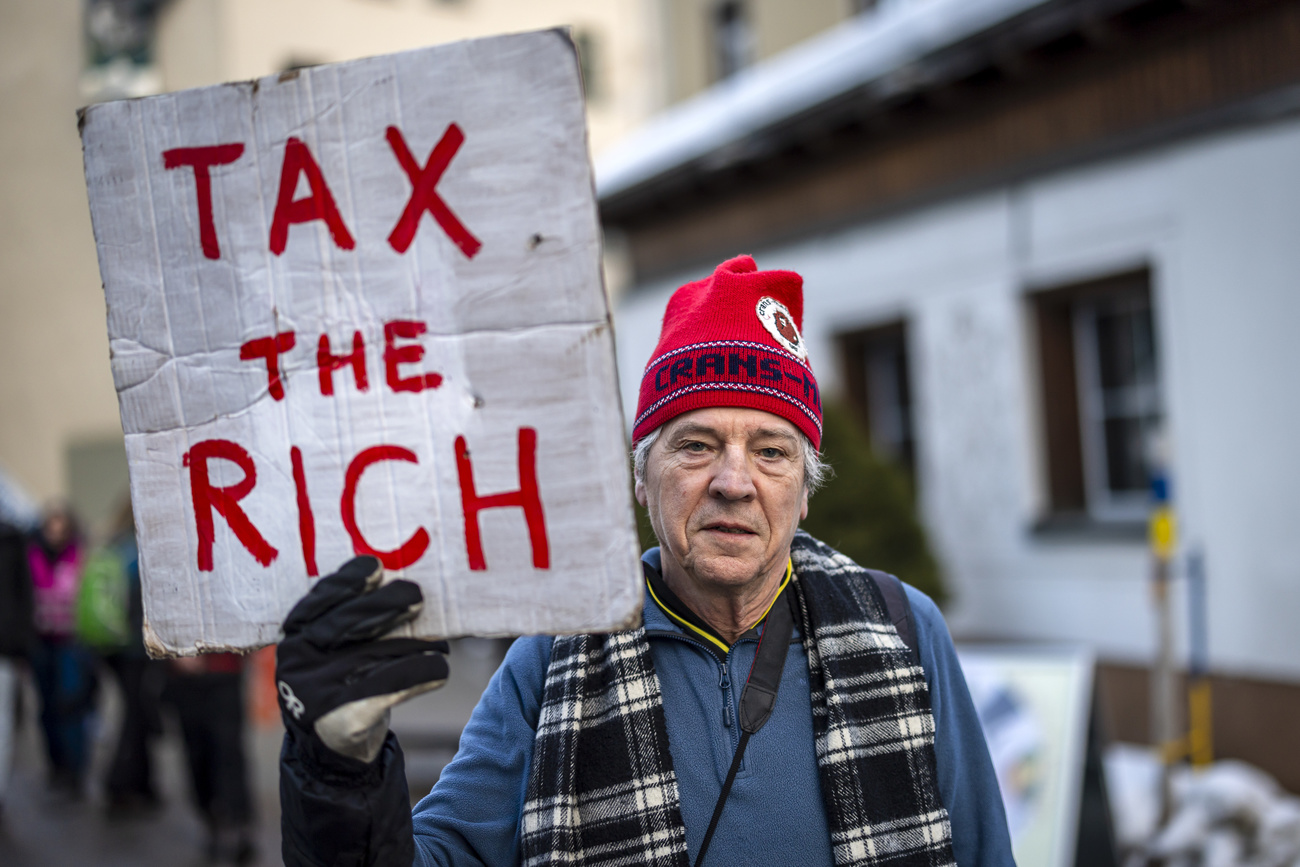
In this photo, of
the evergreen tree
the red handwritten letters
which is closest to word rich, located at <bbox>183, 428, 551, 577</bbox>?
the red handwritten letters

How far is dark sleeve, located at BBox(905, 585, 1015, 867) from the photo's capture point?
180 cm

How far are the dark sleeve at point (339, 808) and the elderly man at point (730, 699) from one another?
5.5 inches

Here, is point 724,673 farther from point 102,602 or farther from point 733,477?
point 102,602

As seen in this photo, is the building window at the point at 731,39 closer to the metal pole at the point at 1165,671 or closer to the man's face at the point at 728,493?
the metal pole at the point at 1165,671

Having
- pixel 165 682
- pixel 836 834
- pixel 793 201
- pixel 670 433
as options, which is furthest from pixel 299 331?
pixel 793 201

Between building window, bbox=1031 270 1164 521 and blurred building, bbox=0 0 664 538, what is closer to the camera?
blurred building, bbox=0 0 664 538

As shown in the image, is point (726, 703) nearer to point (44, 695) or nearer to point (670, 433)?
point (670, 433)

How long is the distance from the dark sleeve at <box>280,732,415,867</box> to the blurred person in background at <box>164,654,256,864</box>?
4569 mm

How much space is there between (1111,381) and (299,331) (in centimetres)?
732

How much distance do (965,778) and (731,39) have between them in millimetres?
11260

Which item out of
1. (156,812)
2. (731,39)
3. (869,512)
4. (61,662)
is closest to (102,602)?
(61,662)

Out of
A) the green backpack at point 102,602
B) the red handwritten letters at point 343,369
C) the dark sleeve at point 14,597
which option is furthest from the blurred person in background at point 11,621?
the red handwritten letters at point 343,369

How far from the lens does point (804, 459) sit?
185cm

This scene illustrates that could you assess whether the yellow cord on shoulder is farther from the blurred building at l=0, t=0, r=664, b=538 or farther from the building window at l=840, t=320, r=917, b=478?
the building window at l=840, t=320, r=917, b=478
